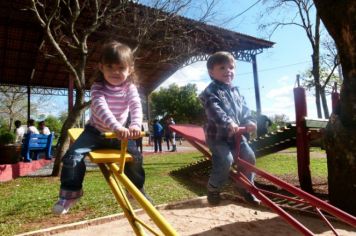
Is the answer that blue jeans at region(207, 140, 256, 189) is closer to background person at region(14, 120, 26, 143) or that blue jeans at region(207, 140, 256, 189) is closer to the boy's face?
the boy's face

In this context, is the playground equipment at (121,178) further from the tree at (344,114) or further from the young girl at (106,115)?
the tree at (344,114)

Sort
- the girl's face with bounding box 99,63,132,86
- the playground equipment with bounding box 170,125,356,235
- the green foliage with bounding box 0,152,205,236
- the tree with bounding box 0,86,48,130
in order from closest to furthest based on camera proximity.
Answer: the playground equipment with bounding box 170,125,356,235 → the girl's face with bounding box 99,63,132,86 → the green foliage with bounding box 0,152,205,236 → the tree with bounding box 0,86,48,130

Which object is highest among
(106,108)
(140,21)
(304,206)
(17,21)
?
(17,21)

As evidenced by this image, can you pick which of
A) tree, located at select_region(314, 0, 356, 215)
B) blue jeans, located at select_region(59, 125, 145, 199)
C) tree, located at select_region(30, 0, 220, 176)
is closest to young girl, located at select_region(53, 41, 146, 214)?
blue jeans, located at select_region(59, 125, 145, 199)

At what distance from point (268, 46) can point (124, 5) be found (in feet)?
40.4

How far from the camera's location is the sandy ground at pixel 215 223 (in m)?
4.45

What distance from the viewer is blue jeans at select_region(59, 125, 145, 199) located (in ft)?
9.20

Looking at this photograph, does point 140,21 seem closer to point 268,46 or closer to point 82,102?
point 82,102

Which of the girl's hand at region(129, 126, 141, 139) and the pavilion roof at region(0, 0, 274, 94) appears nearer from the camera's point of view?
the girl's hand at region(129, 126, 141, 139)

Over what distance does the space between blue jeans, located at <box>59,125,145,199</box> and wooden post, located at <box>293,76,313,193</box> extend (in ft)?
15.1

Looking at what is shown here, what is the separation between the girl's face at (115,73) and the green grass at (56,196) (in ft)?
9.01

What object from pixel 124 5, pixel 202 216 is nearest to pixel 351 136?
pixel 202 216

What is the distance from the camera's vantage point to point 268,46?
20.1m

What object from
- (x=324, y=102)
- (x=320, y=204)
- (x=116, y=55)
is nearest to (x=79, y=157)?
(x=116, y=55)
